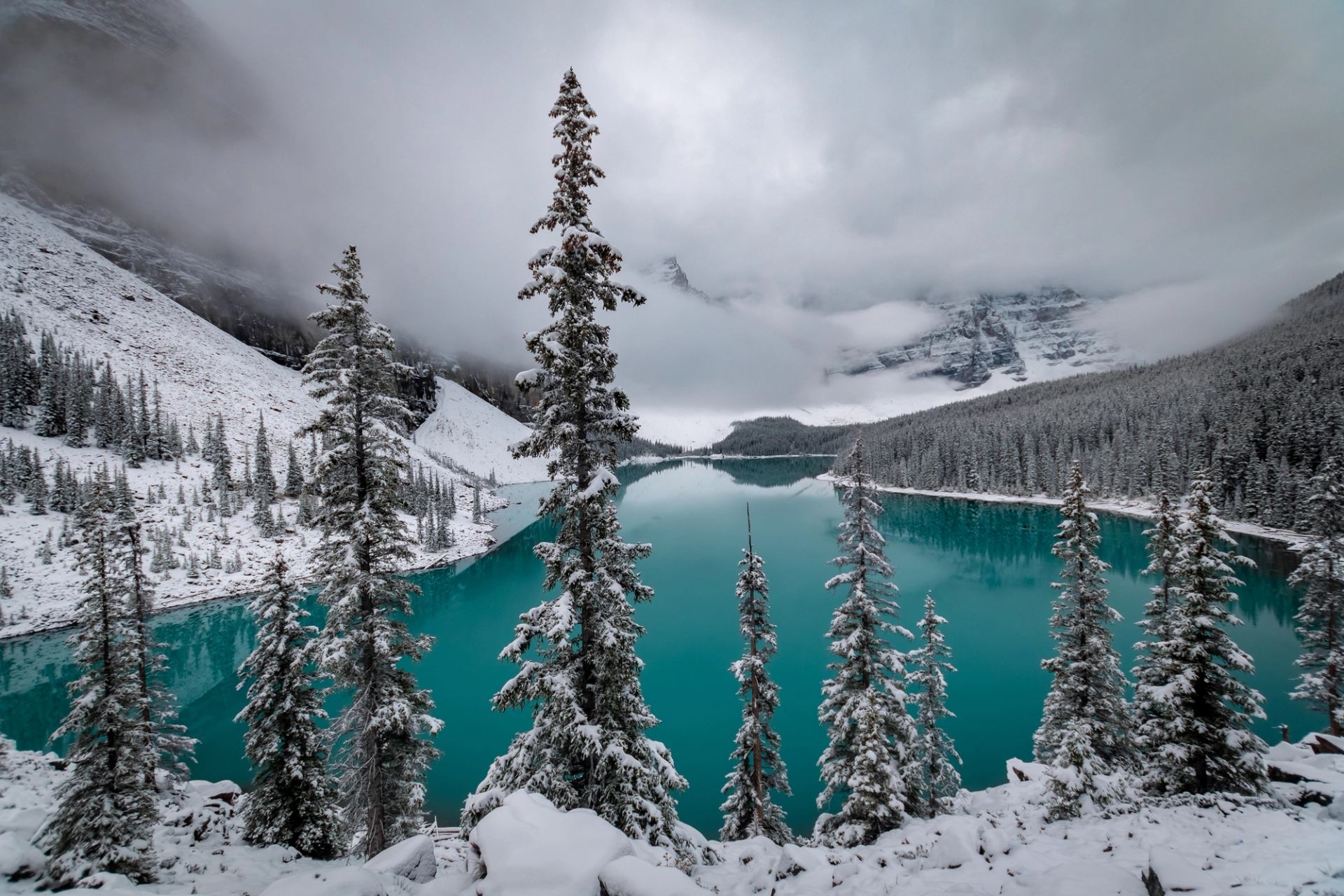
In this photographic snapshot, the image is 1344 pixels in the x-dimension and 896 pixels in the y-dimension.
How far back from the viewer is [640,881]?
237 inches

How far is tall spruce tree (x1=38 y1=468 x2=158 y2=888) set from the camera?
40.0 ft

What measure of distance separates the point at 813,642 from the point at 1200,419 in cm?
12083

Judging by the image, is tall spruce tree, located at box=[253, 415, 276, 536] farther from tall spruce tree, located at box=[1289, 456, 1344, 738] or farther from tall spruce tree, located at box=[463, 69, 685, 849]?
tall spruce tree, located at box=[1289, 456, 1344, 738]

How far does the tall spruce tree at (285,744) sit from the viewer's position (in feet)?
50.1

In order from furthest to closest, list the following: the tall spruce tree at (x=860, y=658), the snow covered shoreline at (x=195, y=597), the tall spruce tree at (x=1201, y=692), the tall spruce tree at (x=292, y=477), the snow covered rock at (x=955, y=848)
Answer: the tall spruce tree at (x=292, y=477) < the snow covered shoreline at (x=195, y=597) < the tall spruce tree at (x=860, y=658) < the tall spruce tree at (x=1201, y=692) < the snow covered rock at (x=955, y=848)

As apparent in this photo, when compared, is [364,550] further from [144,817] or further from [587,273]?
[587,273]

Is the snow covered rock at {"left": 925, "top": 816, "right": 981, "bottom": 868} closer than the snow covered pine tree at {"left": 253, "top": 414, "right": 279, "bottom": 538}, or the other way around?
the snow covered rock at {"left": 925, "top": 816, "right": 981, "bottom": 868}

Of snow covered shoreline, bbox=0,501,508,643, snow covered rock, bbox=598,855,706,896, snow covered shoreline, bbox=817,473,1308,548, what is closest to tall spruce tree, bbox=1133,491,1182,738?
snow covered shoreline, bbox=817,473,1308,548

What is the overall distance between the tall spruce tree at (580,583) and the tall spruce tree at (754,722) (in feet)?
28.2

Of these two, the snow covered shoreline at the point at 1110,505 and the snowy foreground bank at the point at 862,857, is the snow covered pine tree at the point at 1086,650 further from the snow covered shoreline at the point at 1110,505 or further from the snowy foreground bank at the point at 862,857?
the snow covered shoreline at the point at 1110,505

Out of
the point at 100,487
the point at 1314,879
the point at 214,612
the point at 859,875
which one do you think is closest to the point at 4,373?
the point at 214,612

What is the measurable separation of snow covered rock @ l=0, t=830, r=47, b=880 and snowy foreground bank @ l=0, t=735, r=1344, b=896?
25 millimetres

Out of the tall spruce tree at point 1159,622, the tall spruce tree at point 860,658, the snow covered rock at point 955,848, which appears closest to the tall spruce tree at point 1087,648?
the tall spruce tree at point 1159,622

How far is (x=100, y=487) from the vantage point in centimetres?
1460
